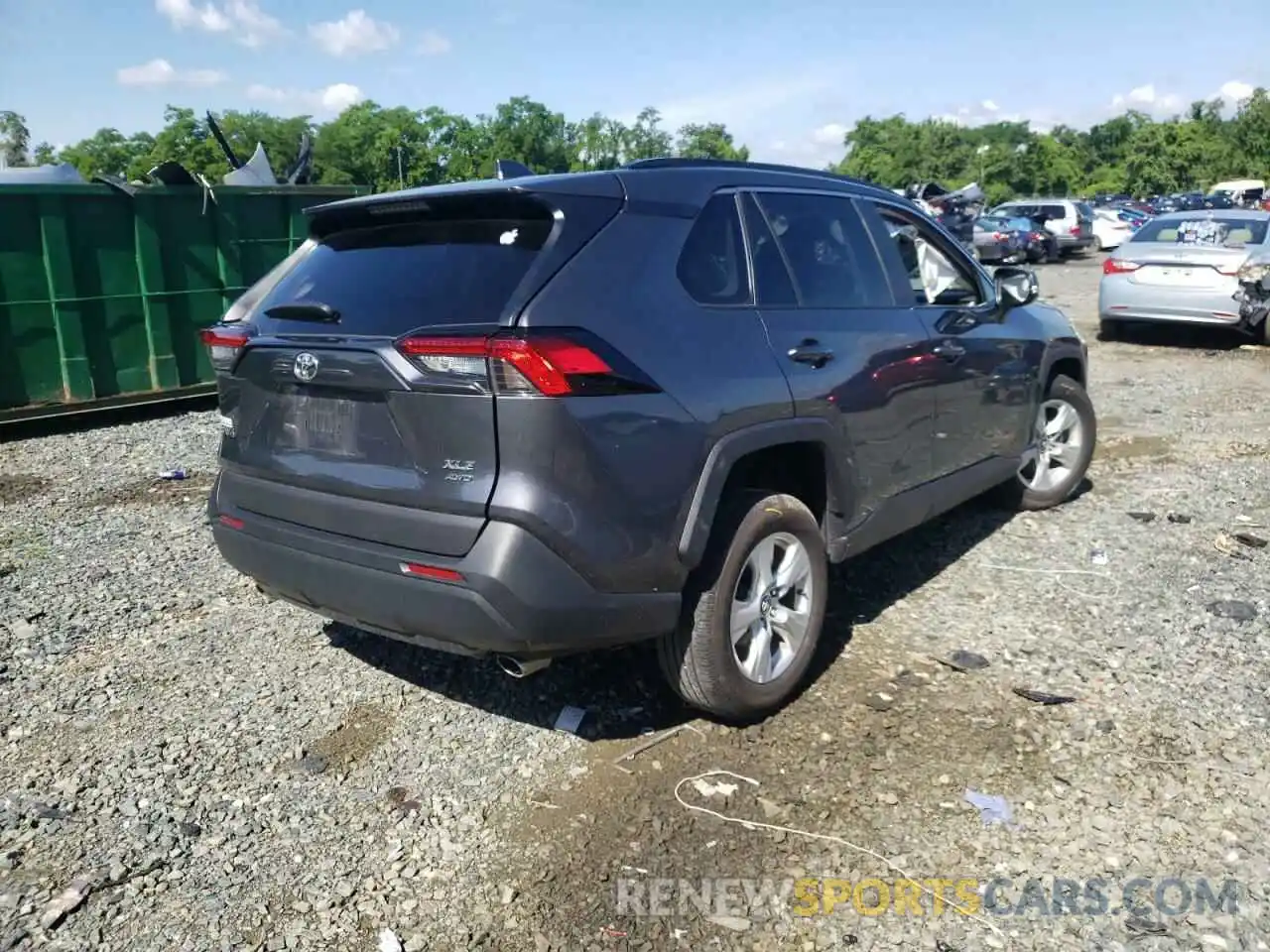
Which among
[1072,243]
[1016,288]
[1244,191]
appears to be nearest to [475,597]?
[1016,288]

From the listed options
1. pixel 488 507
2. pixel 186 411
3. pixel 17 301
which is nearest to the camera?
pixel 488 507

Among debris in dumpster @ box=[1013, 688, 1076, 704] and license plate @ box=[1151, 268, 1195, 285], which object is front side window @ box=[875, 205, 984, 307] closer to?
debris in dumpster @ box=[1013, 688, 1076, 704]

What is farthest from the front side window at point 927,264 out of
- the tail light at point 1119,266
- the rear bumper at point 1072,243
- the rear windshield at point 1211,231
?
the rear bumper at point 1072,243

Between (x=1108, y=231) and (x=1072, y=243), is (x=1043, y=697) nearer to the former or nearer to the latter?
(x=1072, y=243)

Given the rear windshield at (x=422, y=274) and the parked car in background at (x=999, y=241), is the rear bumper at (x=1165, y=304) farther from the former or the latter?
the parked car in background at (x=999, y=241)

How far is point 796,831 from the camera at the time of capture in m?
3.06

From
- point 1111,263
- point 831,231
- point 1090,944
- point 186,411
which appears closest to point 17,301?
point 186,411

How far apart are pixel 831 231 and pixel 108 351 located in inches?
254

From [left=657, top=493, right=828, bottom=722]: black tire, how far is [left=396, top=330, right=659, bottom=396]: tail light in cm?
75

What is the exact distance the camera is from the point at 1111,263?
512 inches

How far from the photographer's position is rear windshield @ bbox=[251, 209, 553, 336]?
3006 mm

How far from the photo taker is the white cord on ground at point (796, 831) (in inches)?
106

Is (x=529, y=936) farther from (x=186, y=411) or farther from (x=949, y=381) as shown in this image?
(x=186, y=411)

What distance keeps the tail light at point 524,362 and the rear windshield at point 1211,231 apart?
39.1 feet
